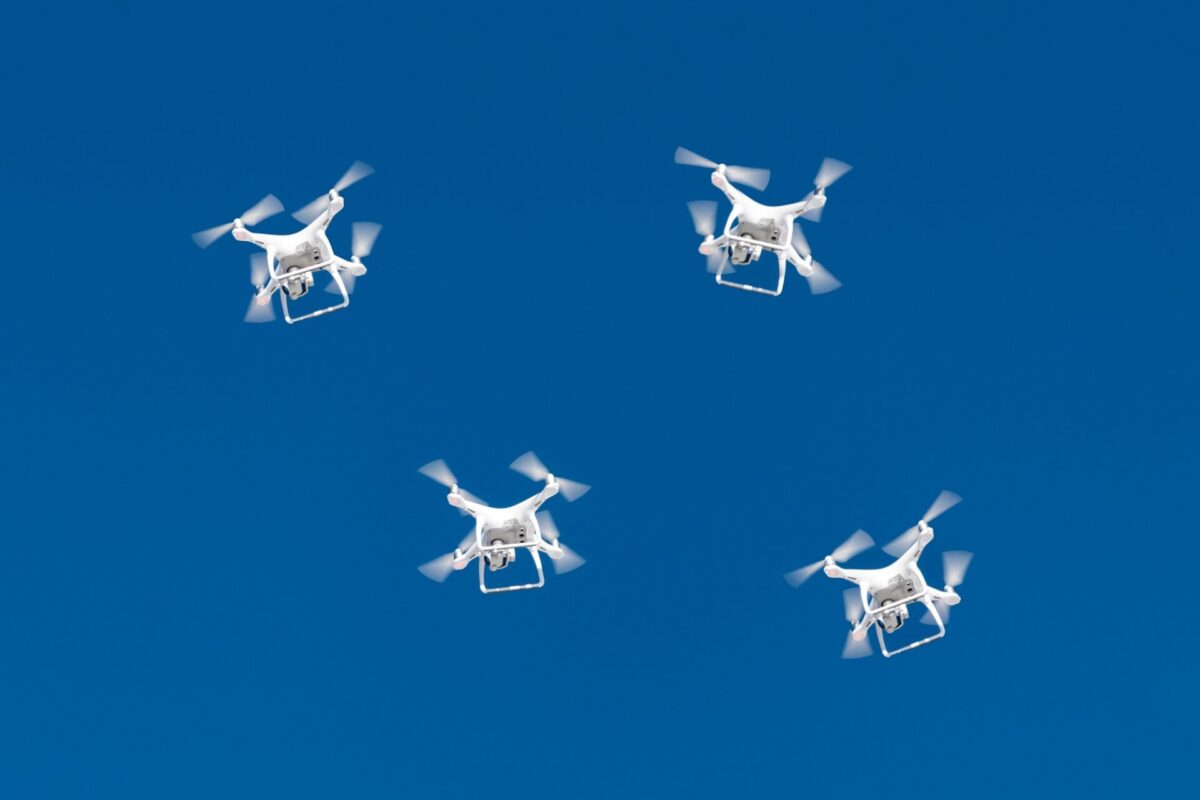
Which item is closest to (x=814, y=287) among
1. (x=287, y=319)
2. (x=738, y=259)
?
(x=738, y=259)

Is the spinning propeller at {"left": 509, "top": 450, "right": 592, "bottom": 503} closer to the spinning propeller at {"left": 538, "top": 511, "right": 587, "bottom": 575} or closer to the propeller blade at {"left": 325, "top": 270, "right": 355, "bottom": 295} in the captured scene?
the spinning propeller at {"left": 538, "top": 511, "right": 587, "bottom": 575}

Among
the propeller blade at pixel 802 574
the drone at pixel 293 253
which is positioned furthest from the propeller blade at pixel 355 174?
the propeller blade at pixel 802 574

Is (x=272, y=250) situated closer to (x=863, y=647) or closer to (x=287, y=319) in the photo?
(x=287, y=319)

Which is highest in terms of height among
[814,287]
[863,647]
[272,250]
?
[272,250]

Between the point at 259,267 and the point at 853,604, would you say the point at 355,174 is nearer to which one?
the point at 259,267

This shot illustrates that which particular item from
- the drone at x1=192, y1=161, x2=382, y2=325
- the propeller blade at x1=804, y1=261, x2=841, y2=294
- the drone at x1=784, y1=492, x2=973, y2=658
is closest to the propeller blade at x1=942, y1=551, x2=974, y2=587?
the drone at x1=784, y1=492, x2=973, y2=658

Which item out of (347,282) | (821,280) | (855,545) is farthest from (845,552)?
(347,282)
